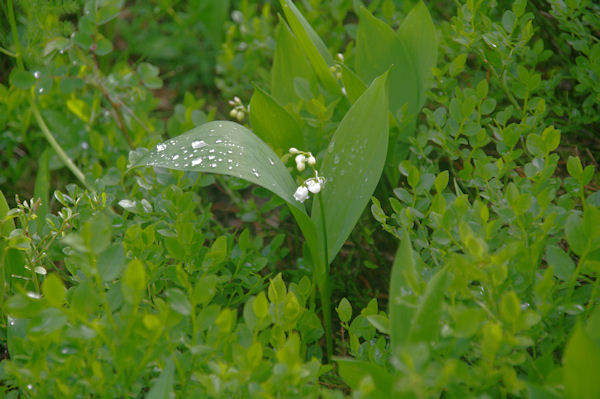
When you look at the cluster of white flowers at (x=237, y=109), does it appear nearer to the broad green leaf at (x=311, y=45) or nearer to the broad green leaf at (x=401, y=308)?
the broad green leaf at (x=311, y=45)

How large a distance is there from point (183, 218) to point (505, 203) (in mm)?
634

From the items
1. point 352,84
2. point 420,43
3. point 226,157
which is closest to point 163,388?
point 226,157

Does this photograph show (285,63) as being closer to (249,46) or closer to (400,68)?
(400,68)

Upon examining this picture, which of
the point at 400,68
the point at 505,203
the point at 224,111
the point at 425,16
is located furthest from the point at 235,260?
the point at 224,111

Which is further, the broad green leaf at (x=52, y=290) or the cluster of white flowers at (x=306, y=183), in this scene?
the cluster of white flowers at (x=306, y=183)

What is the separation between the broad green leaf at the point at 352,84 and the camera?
4.09ft

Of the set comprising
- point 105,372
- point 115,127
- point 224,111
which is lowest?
point 224,111

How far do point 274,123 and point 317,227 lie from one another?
280mm

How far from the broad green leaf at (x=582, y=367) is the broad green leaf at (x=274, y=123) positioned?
2.62 ft

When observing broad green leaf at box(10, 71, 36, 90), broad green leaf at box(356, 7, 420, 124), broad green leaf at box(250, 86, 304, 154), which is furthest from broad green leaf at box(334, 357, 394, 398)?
broad green leaf at box(10, 71, 36, 90)

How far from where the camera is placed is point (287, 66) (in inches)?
57.5

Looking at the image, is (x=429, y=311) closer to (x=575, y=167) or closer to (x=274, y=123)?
(x=575, y=167)

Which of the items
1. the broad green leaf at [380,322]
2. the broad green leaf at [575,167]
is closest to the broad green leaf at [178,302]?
the broad green leaf at [380,322]

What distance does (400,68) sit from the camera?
4.62 ft
